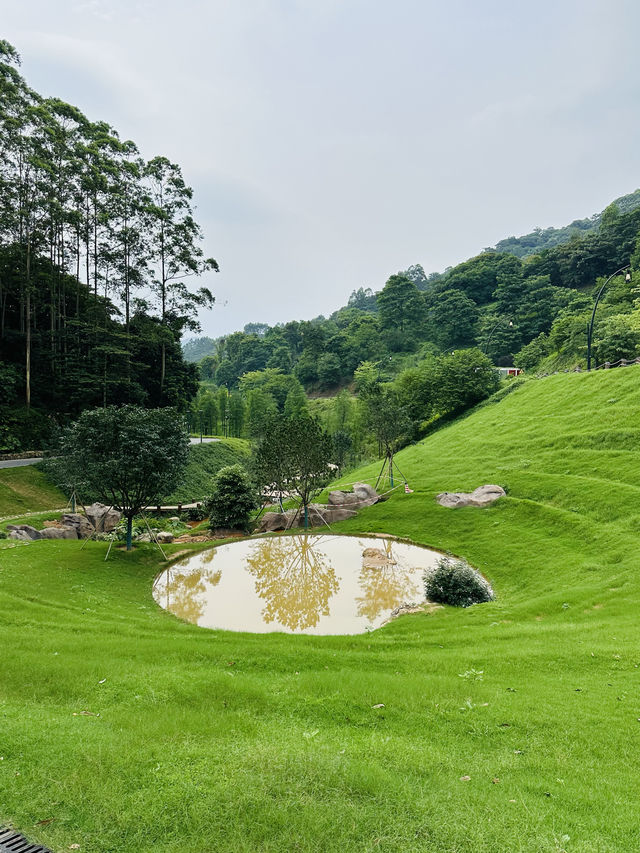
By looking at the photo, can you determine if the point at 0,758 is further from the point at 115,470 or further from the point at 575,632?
the point at 115,470

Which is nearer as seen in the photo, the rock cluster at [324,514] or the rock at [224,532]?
the rock cluster at [324,514]

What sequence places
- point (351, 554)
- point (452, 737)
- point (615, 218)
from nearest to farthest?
point (452, 737)
point (351, 554)
point (615, 218)

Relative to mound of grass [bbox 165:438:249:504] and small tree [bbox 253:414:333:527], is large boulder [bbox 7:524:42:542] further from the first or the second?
mound of grass [bbox 165:438:249:504]

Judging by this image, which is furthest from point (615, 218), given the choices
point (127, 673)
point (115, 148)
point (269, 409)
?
point (127, 673)

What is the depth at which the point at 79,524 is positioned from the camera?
92.4 feet

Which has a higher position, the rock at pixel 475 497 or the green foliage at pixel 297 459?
the green foliage at pixel 297 459

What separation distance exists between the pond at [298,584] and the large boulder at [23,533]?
28.3 feet

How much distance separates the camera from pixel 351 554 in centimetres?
2358

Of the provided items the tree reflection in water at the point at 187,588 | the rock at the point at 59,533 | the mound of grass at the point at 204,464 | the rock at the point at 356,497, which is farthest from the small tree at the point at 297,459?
the mound of grass at the point at 204,464

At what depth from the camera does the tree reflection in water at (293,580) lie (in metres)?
17.0

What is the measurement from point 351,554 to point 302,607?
6.47 meters

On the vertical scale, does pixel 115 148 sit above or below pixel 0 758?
above

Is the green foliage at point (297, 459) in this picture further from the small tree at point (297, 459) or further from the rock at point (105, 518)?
the rock at point (105, 518)

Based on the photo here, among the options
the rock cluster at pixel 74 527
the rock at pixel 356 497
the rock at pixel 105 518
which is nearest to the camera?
the rock cluster at pixel 74 527
